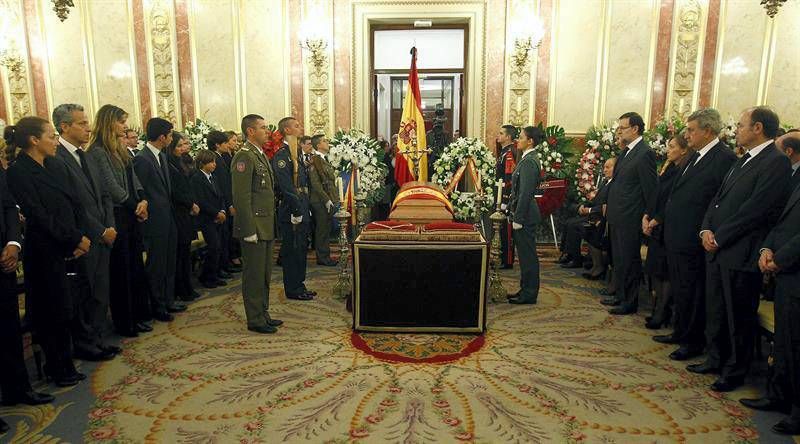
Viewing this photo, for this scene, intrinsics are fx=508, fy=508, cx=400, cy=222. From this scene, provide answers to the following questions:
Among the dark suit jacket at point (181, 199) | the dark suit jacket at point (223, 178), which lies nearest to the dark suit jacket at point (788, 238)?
the dark suit jacket at point (181, 199)

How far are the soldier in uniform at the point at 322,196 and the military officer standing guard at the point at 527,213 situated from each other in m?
2.55

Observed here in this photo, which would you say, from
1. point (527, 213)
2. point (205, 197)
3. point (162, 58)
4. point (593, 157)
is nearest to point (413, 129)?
point (593, 157)

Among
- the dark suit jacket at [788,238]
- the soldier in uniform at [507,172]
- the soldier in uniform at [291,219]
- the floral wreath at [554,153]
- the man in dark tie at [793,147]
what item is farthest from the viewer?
the floral wreath at [554,153]

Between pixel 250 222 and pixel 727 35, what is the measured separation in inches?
306

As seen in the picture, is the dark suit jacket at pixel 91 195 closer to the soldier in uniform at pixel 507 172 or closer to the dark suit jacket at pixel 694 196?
the dark suit jacket at pixel 694 196

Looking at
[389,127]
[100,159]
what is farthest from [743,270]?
[389,127]

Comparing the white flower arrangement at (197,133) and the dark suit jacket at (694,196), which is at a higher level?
the white flower arrangement at (197,133)

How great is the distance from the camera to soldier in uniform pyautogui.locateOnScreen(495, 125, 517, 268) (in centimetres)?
647

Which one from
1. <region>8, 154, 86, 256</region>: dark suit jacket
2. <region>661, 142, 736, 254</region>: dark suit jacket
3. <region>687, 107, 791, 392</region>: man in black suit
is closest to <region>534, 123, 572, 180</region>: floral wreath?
<region>661, 142, 736, 254</region>: dark suit jacket

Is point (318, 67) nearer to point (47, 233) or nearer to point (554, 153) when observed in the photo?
point (554, 153)

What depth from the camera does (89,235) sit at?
136 inches

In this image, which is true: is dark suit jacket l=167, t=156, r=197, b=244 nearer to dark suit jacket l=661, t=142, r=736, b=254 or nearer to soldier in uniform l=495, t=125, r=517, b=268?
soldier in uniform l=495, t=125, r=517, b=268

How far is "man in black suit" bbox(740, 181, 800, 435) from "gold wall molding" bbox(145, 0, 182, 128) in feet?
27.2

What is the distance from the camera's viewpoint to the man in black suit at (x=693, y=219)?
11.8ft
